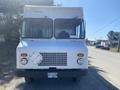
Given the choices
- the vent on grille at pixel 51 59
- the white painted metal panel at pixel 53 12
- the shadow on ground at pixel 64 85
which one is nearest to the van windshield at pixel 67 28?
the white painted metal panel at pixel 53 12

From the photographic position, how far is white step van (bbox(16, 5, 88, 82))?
12.1 metres

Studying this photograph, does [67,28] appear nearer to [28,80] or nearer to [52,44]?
[52,44]

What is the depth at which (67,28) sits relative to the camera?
524 inches

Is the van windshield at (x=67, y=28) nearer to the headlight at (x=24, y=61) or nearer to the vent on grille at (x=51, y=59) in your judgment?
the vent on grille at (x=51, y=59)

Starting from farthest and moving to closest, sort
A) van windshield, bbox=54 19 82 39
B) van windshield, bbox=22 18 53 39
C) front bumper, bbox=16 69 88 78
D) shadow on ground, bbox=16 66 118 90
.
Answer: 1. van windshield, bbox=54 19 82 39
2. van windshield, bbox=22 18 53 39
3. shadow on ground, bbox=16 66 118 90
4. front bumper, bbox=16 69 88 78

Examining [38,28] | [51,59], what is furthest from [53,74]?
[38,28]

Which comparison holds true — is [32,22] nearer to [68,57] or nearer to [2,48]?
[68,57]

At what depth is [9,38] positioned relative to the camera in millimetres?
36406

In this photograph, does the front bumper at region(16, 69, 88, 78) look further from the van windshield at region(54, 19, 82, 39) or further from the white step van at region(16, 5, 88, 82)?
the van windshield at region(54, 19, 82, 39)

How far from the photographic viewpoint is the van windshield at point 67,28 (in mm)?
13156

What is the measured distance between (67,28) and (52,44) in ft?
3.99

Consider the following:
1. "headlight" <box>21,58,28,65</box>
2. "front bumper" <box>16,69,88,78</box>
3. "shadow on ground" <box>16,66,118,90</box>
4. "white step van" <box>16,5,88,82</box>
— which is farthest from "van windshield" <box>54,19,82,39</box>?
"shadow on ground" <box>16,66,118,90</box>

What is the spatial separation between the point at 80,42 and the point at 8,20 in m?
24.0

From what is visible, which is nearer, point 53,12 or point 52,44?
point 52,44
